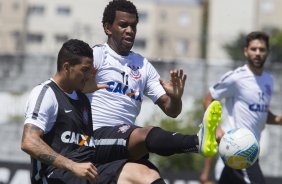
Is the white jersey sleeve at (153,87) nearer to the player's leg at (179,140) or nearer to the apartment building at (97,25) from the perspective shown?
the player's leg at (179,140)

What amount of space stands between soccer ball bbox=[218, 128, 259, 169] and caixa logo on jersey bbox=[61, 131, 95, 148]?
1.11 m

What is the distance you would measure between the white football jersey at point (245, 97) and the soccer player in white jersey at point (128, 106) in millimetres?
1818

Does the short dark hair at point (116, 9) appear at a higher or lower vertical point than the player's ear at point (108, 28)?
higher

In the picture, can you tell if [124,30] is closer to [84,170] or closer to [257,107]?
[84,170]

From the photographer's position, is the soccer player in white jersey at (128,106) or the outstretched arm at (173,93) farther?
the outstretched arm at (173,93)

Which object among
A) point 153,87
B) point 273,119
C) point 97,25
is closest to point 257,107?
A: point 273,119

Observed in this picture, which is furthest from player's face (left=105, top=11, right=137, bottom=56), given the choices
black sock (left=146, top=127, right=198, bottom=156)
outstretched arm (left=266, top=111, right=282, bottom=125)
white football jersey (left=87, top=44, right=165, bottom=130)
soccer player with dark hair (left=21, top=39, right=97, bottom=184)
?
outstretched arm (left=266, top=111, right=282, bottom=125)

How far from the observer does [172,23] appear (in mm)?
44094

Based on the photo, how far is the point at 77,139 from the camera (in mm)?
6039

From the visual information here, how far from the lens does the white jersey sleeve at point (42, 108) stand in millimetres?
5766

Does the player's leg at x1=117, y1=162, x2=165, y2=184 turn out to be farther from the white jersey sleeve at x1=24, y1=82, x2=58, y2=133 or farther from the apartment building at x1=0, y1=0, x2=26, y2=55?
the apartment building at x1=0, y1=0, x2=26, y2=55

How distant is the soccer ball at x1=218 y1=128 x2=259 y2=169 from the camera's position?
6.52 meters

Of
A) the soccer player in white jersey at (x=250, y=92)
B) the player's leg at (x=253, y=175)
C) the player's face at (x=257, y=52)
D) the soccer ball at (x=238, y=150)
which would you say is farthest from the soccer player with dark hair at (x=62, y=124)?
the player's face at (x=257, y=52)

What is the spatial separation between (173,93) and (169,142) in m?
0.62
